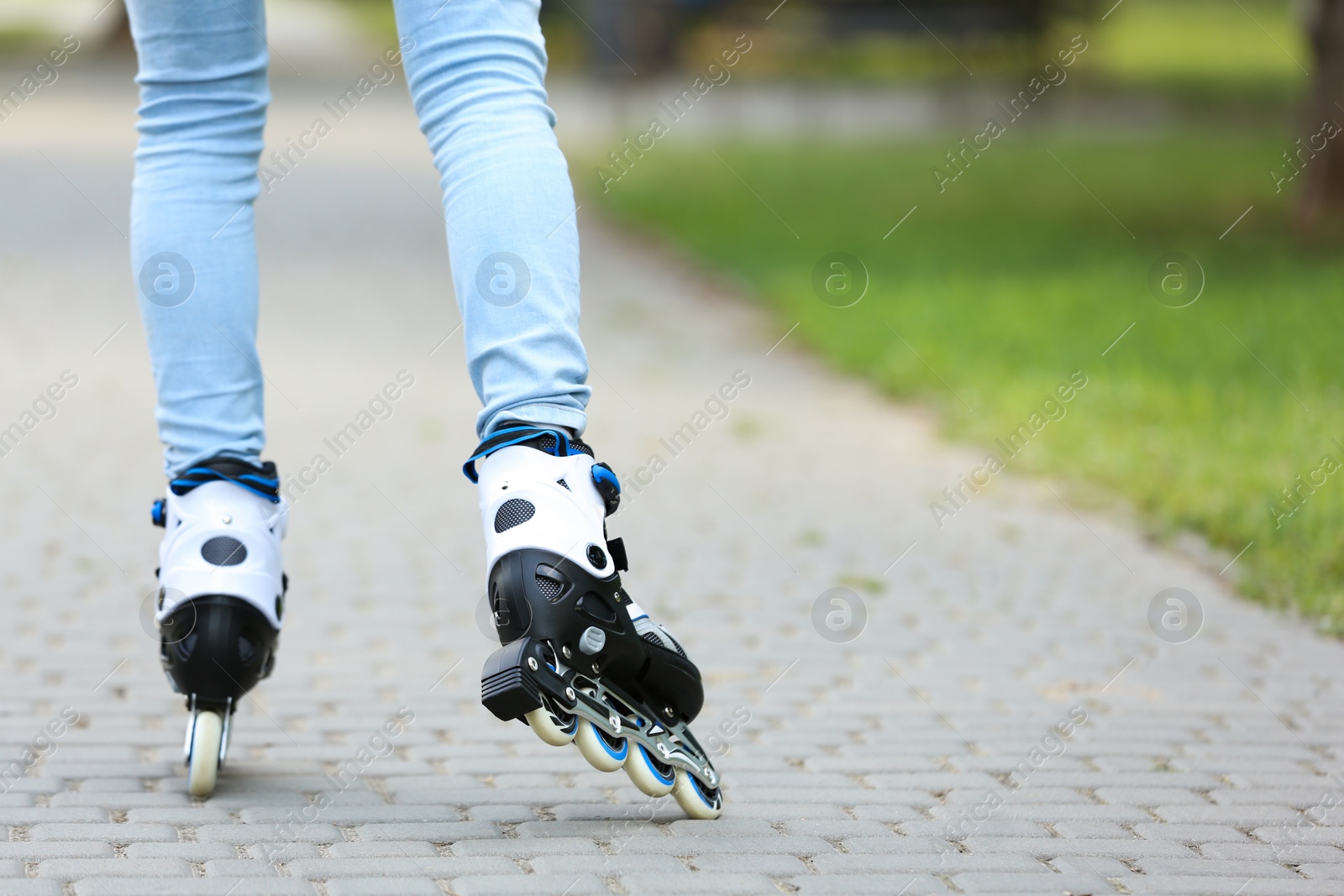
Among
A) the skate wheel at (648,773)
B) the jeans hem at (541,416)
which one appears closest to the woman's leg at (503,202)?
the jeans hem at (541,416)

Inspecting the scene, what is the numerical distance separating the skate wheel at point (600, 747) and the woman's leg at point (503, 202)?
41cm

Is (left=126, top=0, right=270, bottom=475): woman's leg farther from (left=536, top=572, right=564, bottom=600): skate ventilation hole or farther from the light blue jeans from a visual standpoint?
(left=536, top=572, right=564, bottom=600): skate ventilation hole

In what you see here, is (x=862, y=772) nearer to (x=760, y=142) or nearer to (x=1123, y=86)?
(x=760, y=142)

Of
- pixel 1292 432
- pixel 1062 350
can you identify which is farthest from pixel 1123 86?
pixel 1292 432

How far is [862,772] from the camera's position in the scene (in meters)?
2.87

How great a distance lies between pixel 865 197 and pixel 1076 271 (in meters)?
3.42

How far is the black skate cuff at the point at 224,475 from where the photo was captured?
246 cm

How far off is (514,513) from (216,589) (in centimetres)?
60

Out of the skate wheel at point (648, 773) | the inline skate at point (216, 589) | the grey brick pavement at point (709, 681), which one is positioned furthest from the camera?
the inline skate at point (216, 589)

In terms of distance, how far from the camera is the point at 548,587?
2055 millimetres

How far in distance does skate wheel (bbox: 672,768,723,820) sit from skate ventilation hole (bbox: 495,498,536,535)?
0.49m

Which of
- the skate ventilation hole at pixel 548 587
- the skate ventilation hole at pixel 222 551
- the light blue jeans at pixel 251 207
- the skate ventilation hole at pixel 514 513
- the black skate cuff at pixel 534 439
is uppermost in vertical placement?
the light blue jeans at pixel 251 207

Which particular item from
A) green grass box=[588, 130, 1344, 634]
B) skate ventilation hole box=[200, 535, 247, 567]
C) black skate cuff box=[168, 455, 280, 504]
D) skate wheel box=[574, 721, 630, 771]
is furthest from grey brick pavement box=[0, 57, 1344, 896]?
black skate cuff box=[168, 455, 280, 504]

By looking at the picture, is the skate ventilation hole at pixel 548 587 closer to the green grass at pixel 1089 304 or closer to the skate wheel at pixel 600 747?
Answer: the skate wheel at pixel 600 747
